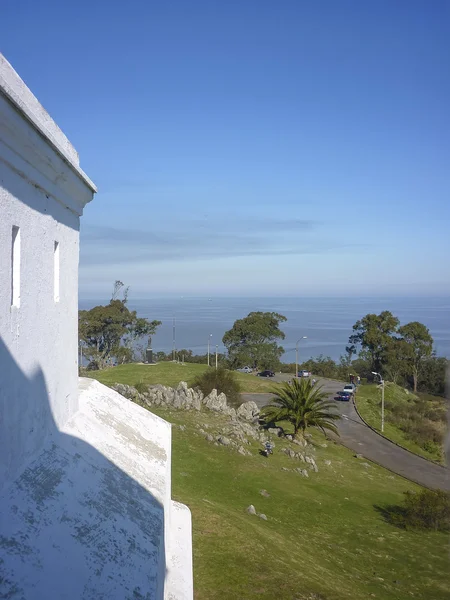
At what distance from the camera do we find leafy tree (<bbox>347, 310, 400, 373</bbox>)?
51281 millimetres

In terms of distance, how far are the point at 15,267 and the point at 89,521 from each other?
5.61ft

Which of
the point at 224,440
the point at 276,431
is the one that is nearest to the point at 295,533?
the point at 224,440

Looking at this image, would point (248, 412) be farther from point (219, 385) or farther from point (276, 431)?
point (219, 385)

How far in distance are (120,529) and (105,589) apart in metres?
0.66

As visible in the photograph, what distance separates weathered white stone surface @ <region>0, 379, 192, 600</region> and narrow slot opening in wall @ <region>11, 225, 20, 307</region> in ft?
3.68

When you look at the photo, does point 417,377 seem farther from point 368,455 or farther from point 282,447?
point 282,447

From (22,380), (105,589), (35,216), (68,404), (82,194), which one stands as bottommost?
(105,589)

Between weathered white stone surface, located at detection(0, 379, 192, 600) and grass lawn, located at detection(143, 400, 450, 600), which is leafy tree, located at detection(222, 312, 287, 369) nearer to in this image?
grass lawn, located at detection(143, 400, 450, 600)

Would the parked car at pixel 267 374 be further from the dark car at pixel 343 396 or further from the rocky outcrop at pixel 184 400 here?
the rocky outcrop at pixel 184 400

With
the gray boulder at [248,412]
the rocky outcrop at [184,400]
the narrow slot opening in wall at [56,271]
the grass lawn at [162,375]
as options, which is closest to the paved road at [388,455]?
the gray boulder at [248,412]

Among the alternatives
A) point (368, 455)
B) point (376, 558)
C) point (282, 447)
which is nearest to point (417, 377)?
point (368, 455)

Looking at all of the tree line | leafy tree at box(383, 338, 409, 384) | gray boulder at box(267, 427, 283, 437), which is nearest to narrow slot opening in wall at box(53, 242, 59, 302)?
gray boulder at box(267, 427, 283, 437)

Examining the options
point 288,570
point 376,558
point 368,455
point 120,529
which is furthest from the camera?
point 368,455

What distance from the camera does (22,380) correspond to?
12.3 feet
